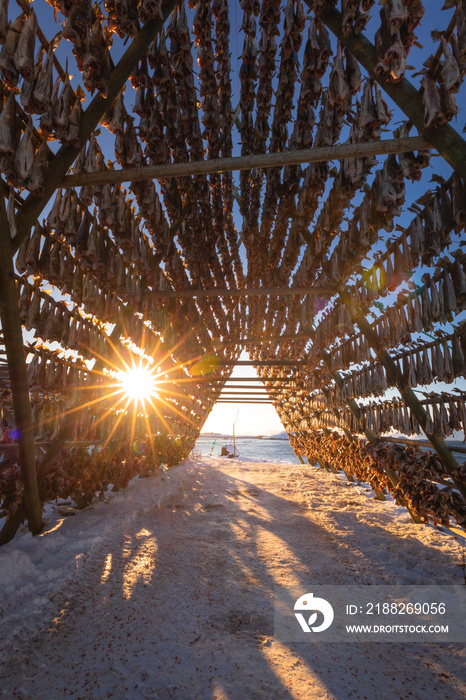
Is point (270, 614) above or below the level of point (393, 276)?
below

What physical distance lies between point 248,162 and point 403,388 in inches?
217

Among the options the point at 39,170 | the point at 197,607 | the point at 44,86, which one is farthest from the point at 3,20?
the point at 197,607

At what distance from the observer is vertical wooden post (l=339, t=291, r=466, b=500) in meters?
6.50

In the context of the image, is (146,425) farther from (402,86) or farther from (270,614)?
(402,86)

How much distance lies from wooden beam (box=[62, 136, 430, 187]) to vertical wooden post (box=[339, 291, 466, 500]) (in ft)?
11.3

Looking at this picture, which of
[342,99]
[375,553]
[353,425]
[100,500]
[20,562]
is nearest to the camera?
[342,99]

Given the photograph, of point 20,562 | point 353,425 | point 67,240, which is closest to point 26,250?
point 67,240

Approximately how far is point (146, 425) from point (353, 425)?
9.11 metres

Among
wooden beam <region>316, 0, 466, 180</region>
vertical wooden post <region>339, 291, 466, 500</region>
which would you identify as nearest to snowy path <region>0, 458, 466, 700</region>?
vertical wooden post <region>339, 291, 466, 500</region>

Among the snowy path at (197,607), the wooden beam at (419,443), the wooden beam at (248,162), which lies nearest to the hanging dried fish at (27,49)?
the wooden beam at (248,162)

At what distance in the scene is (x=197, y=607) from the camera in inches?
156

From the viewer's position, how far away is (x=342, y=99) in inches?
130

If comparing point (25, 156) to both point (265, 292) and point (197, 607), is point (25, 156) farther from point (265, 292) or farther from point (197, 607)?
point (197, 607)

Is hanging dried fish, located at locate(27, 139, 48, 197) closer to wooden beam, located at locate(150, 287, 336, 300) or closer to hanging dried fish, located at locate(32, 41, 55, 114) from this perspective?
hanging dried fish, located at locate(32, 41, 55, 114)
